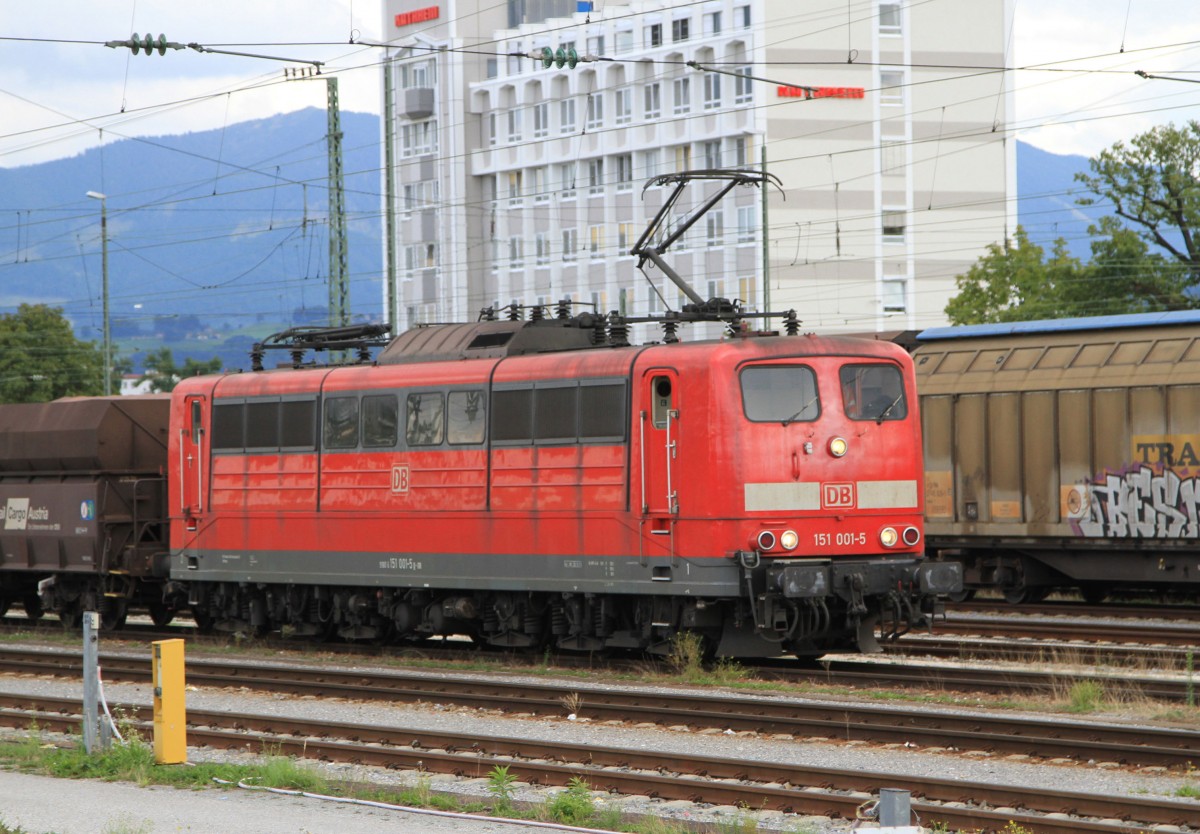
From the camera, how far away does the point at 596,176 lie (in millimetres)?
81312

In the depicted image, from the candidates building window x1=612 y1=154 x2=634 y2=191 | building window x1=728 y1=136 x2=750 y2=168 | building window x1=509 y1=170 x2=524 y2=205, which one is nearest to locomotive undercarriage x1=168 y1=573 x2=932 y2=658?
building window x1=728 y1=136 x2=750 y2=168

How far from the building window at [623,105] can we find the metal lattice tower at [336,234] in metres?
43.2

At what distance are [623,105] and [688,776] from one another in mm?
69740

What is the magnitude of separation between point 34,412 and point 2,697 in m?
10.2

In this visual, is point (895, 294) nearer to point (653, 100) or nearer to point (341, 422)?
point (653, 100)

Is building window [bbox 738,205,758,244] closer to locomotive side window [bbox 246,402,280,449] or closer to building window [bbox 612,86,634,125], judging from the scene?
building window [bbox 612,86,634,125]

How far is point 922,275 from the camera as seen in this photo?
76.6 metres

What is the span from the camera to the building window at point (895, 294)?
247 feet

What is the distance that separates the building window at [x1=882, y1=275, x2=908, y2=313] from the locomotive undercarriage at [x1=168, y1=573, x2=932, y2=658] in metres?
53.6

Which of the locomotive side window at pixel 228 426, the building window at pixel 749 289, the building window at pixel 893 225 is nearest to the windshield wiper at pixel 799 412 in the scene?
the locomotive side window at pixel 228 426

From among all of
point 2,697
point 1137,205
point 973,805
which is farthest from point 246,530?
point 1137,205

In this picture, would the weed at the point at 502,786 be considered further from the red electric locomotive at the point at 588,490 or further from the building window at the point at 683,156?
the building window at the point at 683,156

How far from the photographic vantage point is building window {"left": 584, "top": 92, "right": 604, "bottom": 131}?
81.4 metres

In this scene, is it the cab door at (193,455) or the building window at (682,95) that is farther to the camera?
the building window at (682,95)
